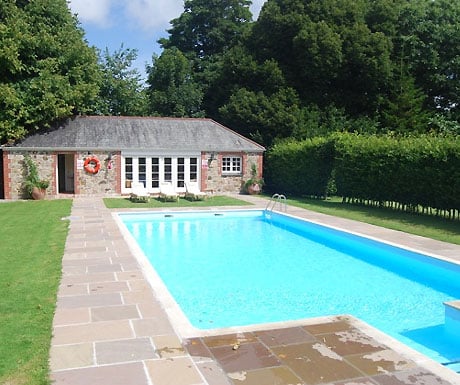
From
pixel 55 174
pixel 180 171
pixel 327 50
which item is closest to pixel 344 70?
pixel 327 50

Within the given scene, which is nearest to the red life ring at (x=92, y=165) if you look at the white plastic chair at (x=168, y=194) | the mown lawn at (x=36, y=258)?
the mown lawn at (x=36, y=258)

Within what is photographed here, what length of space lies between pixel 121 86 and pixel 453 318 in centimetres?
3099

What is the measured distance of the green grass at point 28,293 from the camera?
14.8 ft

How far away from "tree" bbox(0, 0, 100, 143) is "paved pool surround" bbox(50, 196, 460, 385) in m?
18.0

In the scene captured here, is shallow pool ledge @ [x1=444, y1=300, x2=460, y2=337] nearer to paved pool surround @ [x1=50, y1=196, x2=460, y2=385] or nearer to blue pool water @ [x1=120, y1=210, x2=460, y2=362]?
blue pool water @ [x1=120, y1=210, x2=460, y2=362]

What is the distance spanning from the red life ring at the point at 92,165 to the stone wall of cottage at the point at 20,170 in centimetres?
155

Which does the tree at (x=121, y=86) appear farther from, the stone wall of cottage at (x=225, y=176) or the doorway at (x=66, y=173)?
the stone wall of cottage at (x=225, y=176)

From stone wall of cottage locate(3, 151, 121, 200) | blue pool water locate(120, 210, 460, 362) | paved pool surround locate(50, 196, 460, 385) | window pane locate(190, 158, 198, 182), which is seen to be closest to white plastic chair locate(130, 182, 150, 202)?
stone wall of cottage locate(3, 151, 121, 200)

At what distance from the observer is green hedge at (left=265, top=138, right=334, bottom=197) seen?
22.5 m

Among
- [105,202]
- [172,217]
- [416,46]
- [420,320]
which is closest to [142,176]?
[105,202]

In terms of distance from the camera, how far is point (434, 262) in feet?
32.3

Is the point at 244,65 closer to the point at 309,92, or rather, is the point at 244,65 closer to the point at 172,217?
the point at 309,92

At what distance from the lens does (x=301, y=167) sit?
79.3 ft

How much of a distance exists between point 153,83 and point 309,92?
1244 cm
